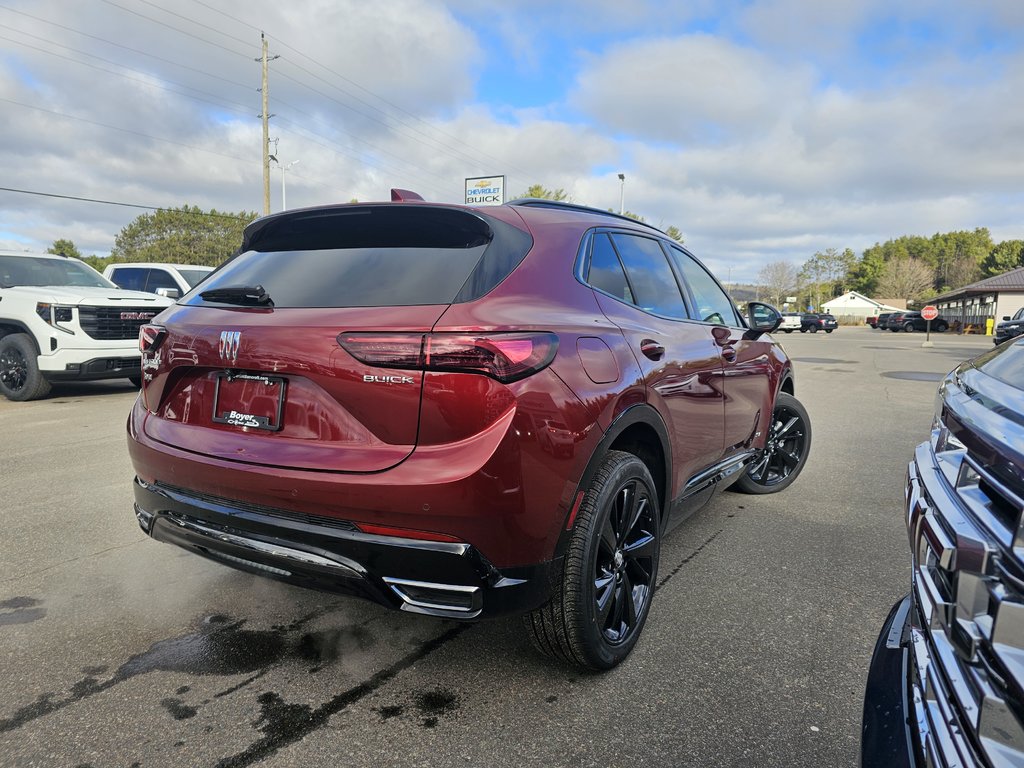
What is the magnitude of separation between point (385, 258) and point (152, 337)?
1066 millimetres

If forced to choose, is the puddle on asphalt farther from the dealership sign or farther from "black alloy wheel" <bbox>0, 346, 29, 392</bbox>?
the dealership sign

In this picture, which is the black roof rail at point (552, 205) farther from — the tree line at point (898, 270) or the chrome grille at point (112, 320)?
the tree line at point (898, 270)

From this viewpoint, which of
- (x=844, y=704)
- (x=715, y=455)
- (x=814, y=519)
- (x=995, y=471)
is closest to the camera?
(x=995, y=471)

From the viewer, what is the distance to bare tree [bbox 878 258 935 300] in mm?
106375

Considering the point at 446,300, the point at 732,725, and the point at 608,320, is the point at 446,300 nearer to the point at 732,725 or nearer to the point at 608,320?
the point at 608,320

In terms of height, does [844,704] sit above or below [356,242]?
below

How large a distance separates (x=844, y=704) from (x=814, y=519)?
231 cm

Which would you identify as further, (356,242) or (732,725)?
(356,242)

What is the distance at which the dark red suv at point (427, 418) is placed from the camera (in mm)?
2029

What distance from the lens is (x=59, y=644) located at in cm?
268

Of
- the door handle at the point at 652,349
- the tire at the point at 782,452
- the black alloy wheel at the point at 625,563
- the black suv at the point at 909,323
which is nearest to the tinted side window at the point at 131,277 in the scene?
the tire at the point at 782,452

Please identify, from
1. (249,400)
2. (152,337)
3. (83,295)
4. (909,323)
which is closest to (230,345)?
(249,400)

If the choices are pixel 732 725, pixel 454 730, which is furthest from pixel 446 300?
pixel 732 725

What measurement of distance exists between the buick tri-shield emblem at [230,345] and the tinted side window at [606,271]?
1324mm
